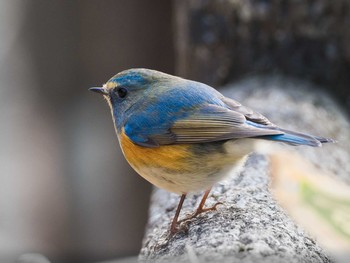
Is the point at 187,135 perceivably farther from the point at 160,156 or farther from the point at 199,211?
the point at 199,211

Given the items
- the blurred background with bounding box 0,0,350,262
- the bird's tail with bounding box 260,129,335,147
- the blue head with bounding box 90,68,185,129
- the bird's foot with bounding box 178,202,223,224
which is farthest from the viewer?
the blurred background with bounding box 0,0,350,262

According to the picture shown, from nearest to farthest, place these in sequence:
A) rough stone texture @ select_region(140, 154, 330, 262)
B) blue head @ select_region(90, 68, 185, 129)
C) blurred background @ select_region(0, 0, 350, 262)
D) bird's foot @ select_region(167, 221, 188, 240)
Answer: rough stone texture @ select_region(140, 154, 330, 262) → bird's foot @ select_region(167, 221, 188, 240) → blue head @ select_region(90, 68, 185, 129) → blurred background @ select_region(0, 0, 350, 262)

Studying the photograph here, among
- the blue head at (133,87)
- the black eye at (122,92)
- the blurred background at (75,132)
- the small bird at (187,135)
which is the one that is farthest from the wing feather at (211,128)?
the blurred background at (75,132)

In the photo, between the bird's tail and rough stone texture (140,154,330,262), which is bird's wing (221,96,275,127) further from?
rough stone texture (140,154,330,262)

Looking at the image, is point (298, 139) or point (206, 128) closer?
point (298, 139)

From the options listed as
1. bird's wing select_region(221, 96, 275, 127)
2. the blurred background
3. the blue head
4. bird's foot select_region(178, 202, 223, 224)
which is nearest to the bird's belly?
bird's foot select_region(178, 202, 223, 224)

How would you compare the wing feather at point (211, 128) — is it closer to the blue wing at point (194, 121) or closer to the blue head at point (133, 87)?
the blue wing at point (194, 121)

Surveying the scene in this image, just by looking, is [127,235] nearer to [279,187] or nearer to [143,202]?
[143,202]

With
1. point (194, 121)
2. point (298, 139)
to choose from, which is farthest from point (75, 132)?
point (298, 139)
